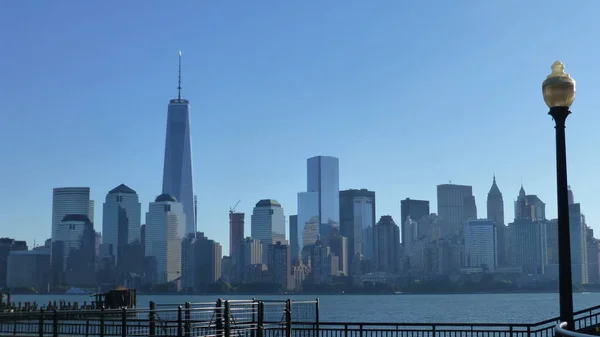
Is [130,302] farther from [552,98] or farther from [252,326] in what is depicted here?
[552,98]

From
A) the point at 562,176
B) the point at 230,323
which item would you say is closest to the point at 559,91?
the point at 562,176

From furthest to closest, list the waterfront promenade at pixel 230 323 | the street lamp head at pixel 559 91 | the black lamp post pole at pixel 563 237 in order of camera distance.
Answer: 1. the waterfront promenade at pixel 230 323
2. the street lamp head at pixel 559 91
3. the black lamp post pole at pixel 563 237

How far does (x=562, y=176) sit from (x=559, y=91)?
149cm

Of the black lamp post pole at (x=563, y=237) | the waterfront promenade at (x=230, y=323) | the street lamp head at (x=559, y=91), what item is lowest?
the waterfront promenade at (x=230, y=323)

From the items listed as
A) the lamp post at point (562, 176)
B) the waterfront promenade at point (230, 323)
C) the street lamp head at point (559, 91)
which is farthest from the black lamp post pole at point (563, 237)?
the waterfront promenade at point (230, 323)

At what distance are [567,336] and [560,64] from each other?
224 inches

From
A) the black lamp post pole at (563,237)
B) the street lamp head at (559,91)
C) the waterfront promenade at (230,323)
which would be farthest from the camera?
the waterfront promenade at (230,323)

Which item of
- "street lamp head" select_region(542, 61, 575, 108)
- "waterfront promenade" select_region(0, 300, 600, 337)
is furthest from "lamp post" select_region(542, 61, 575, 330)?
"waterfront promenade" select_region(0, 300, 600, 337)

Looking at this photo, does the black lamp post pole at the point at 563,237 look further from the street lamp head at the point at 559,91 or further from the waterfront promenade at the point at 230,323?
the waterfront promenade at the point at 230,323

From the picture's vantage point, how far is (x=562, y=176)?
520 inches

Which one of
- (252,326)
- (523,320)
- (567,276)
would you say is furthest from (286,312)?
(523,320)

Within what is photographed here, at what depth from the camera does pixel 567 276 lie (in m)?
13.1

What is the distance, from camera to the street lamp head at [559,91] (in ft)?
45.5

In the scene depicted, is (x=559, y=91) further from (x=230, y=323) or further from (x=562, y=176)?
(x=230, y=323)
